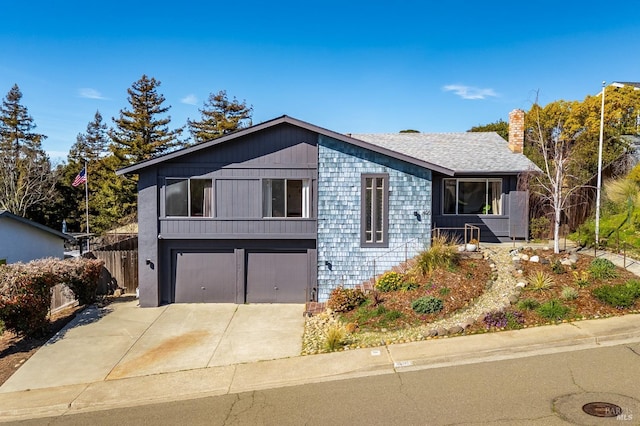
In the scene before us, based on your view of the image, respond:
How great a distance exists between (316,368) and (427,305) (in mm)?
3863

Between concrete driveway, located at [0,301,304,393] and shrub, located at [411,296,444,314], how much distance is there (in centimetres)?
321

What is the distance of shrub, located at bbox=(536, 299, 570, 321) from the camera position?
10641 millimetres

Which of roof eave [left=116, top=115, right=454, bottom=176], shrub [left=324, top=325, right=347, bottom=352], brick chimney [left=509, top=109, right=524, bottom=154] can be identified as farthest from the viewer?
brick chimney [left=509, top=109, right=524, bottom=154]

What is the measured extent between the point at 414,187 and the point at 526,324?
19.9ft

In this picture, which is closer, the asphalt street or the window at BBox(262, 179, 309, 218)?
the asphalt street

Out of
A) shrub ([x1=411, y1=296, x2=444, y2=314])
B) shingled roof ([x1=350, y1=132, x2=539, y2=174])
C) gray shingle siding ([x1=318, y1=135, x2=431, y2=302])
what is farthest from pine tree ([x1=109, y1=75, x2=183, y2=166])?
shrub ([x1=411, y1=296, x2=444, y2=314])

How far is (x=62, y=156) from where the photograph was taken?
151ft

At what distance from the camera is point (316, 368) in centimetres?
911

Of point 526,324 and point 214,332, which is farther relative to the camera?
point 214,332

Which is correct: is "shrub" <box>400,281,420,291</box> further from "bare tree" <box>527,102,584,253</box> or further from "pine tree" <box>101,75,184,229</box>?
"pine tree" <box>101,75,184,229</box>

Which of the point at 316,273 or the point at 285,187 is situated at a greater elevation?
the point at 285,187

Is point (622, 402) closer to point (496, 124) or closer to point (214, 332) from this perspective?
point (214, 332)

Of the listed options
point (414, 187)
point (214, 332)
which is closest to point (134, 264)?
point (214, 332)

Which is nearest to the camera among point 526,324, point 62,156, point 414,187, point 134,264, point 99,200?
point 526,324
